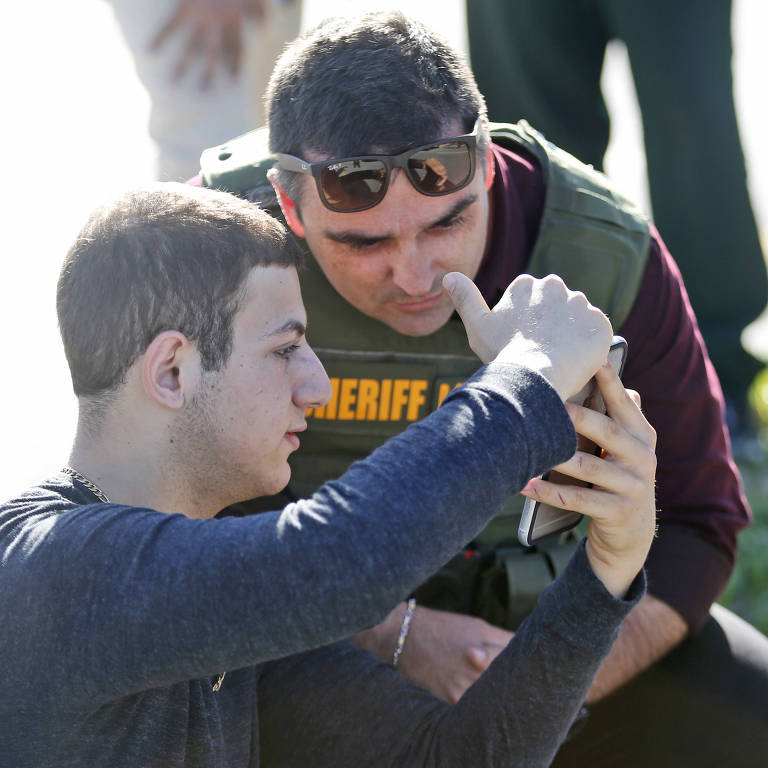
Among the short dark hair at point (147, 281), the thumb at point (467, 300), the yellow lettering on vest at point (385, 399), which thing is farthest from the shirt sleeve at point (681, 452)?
the short dark hair at point (147, 281)

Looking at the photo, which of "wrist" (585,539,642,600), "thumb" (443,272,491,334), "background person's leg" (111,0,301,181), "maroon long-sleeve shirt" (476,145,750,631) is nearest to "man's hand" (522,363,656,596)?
"wrist" (585,539,642,600)

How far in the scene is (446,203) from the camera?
92.7 inches

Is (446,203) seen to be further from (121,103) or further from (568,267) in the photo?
(121,103)

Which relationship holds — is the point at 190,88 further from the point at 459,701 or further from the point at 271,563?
the point at 271,563

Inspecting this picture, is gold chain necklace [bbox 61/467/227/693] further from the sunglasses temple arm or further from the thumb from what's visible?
the sunglasses temple arm

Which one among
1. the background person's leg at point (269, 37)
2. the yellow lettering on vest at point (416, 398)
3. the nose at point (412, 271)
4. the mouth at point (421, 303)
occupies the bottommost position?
the yellow lettering on vest at point (416, 398)

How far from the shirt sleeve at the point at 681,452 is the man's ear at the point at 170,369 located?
1210mm

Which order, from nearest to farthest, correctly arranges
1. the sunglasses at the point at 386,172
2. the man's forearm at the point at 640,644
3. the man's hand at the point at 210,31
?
the sunglasses at the point at 386,172
the man's forearm at the point at 640,644
the man's hand at the point at 210,31

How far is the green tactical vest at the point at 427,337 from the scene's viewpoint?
259cm

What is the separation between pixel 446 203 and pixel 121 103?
3.95m

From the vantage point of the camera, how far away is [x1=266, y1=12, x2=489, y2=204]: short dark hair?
228cm

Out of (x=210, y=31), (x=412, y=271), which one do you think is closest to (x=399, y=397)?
(x=412, y=271)

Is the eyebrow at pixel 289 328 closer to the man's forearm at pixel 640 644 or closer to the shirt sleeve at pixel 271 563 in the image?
the shirt sleeve at pixel 271 563

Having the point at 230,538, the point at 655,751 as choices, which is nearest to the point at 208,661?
the point at 230,538
